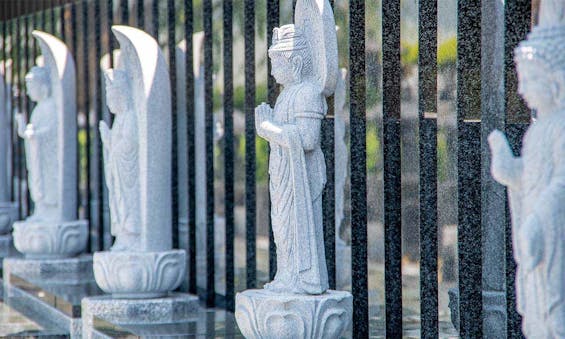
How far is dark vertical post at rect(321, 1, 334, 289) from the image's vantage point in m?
8.88

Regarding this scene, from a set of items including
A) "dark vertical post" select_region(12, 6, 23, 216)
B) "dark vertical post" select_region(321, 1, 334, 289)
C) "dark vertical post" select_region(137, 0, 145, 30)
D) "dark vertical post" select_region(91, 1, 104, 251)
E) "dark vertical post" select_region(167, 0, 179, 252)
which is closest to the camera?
"dark vertical post" select_region(321, 1, 334, 289)

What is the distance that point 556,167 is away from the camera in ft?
15.2

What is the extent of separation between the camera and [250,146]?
10328 millimetres

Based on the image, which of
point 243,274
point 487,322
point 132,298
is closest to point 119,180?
point 132,298

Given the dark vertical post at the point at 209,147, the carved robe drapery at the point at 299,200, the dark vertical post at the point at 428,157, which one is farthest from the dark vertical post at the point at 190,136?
the carved robe drapery at the point at 299,200

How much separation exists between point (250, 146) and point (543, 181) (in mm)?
5851

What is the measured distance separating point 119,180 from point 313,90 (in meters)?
3.18

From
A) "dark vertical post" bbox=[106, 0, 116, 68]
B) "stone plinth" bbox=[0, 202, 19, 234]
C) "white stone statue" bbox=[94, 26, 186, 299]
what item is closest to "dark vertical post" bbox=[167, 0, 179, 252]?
"dark vertical post" bbox=[106, 0, 116, 68]

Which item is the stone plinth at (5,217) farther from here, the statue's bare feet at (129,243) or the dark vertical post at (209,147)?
the statue's bare feet at (129,243)

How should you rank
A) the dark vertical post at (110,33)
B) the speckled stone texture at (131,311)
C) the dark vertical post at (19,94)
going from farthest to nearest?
Result: the dark vertical post at (19,94)
the dark vertical post at (110,33)
the speckled stone texture at (131,311)

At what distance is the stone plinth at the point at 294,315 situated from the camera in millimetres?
6742

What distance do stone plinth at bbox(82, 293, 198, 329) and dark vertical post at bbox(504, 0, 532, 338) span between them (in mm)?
3246

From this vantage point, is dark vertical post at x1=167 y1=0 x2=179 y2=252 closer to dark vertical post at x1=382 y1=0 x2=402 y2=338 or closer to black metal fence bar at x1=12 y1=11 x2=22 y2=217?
dark vertical post at x1=382 y1=0 x2=402 y2=338

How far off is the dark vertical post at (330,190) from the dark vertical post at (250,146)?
1424 millimetres
